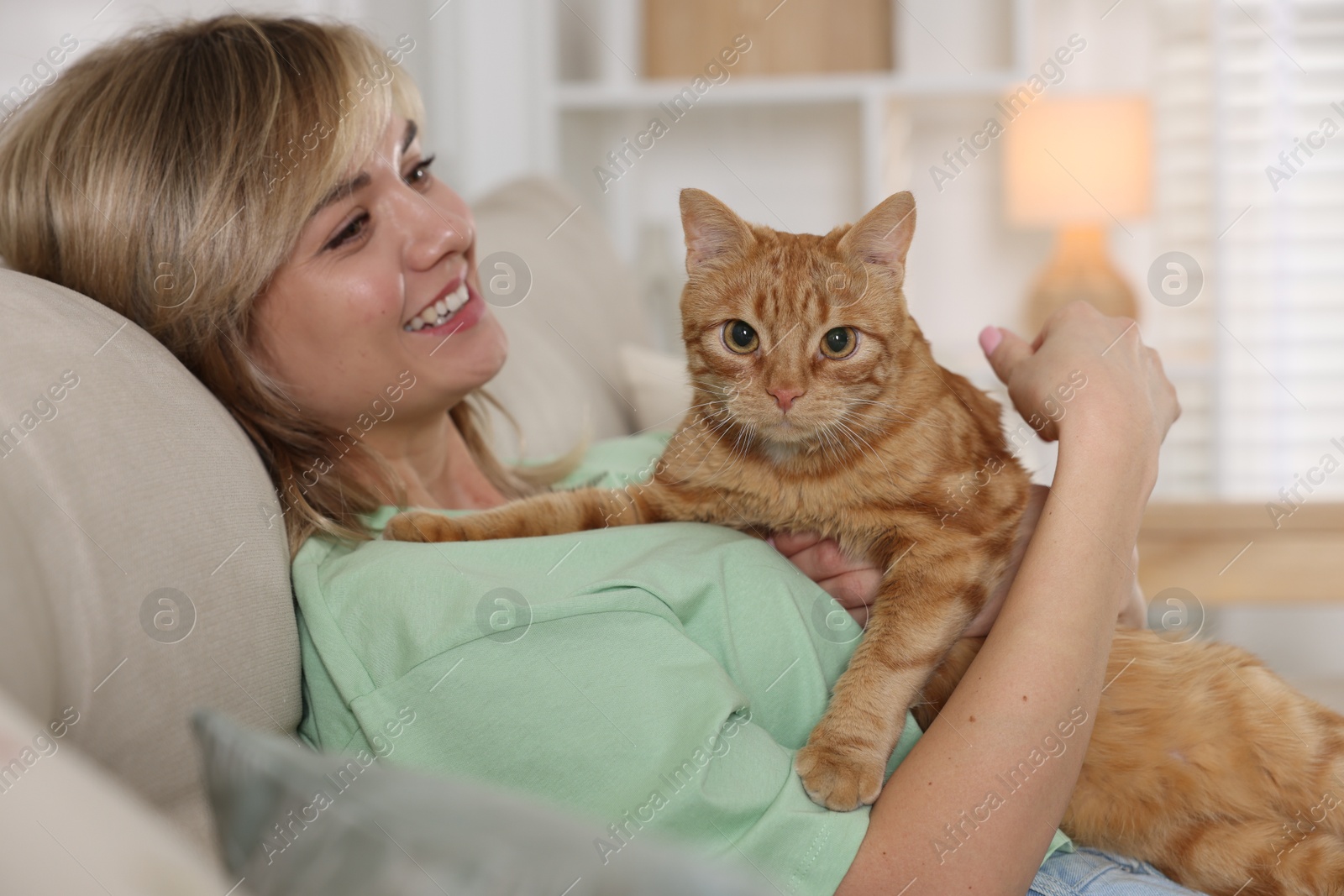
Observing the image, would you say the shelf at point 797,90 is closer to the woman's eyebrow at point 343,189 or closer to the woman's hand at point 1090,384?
the woman's hand at point 1090,384

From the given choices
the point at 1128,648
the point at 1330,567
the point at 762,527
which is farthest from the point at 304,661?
the point at 1330,567

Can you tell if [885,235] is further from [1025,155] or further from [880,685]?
[1025,155]

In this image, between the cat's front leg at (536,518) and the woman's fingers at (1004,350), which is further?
the woman's fingers at (1004,350)

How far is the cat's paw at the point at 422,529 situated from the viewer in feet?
3.83

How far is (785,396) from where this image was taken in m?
1.18

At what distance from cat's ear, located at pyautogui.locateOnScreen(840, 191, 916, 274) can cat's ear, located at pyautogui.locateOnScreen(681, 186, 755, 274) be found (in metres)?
0.13

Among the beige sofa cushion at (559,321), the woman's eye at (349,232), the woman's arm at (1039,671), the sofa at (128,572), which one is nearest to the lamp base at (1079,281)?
the beige sofa cushion at (559,321)

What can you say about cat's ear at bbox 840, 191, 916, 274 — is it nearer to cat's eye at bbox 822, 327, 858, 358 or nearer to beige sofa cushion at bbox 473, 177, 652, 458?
cat's eye at bbox 822, 327, 858, 358

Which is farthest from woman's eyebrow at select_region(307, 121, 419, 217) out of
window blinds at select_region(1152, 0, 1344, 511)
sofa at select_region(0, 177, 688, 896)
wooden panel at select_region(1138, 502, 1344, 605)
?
window blinds at select_region(1152, 0, 1344, 511)

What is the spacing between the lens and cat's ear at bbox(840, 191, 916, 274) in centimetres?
120

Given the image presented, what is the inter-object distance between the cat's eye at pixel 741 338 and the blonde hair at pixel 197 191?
493 millimetres

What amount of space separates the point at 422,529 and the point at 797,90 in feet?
9.10

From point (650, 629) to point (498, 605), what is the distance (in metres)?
0.14

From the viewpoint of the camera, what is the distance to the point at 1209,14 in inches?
148
